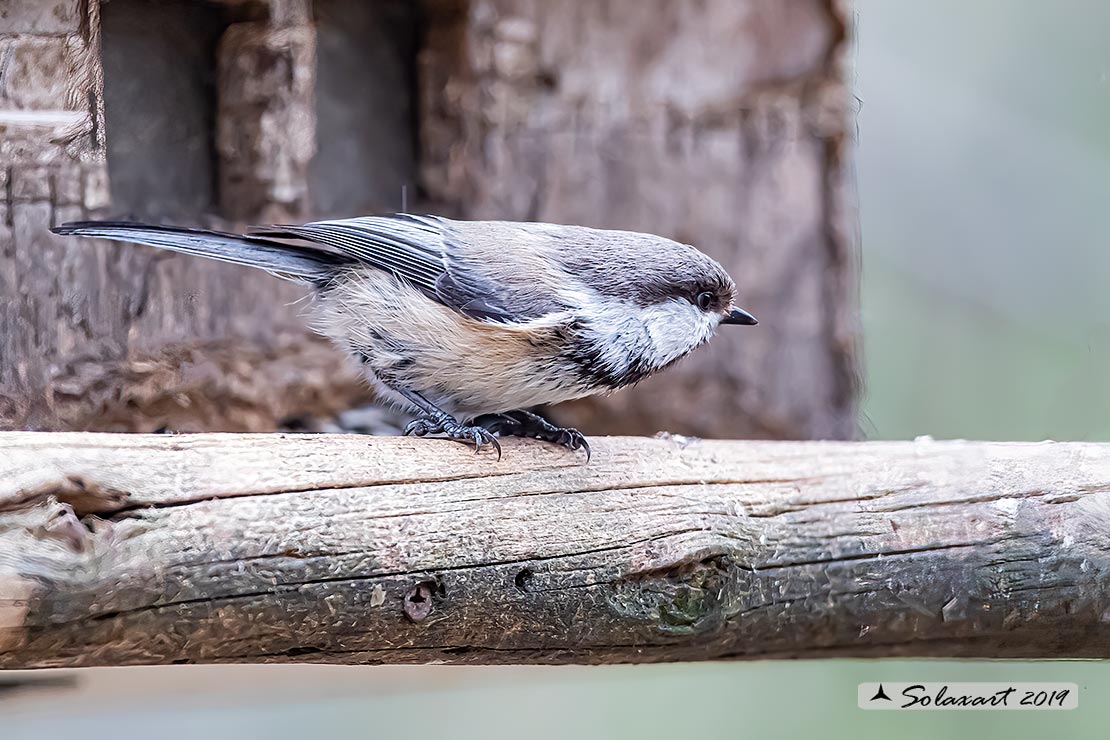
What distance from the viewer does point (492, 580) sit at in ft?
5.57

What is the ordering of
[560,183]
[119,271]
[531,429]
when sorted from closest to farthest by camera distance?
[119,271] → [531,429] → [560,183]

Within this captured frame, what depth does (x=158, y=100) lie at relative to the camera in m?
1.77

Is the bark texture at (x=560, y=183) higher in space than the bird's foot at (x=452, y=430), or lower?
higher

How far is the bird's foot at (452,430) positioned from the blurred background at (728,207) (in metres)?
0.50

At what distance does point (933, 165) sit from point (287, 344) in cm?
199

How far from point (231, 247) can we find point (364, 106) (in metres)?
0.87

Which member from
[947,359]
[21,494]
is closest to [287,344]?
[21,494]

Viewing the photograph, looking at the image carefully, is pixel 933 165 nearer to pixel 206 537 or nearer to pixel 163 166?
pixel 163 166

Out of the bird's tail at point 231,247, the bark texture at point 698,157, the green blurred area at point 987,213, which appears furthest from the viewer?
the bark texture at point 698,157

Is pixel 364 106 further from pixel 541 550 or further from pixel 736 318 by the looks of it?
pixel 541 550

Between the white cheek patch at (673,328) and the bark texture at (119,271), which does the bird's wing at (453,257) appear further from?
the bark texture at (119,271)

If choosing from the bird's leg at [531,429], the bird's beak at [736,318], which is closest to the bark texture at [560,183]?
the bird's leg at [531,429]

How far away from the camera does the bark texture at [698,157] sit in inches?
121

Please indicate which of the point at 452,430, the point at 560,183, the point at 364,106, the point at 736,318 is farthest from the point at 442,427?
the point at 560,183
